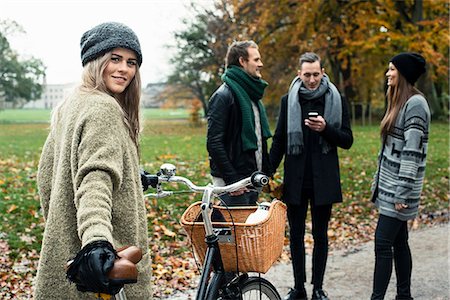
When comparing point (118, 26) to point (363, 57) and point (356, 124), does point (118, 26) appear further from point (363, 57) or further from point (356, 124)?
point (356, 124)

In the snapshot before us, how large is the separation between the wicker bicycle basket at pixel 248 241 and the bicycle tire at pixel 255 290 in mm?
237

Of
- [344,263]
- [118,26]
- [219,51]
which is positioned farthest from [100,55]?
[219,51]

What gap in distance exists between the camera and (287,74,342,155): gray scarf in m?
5.45

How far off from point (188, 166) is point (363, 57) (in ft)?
56.1

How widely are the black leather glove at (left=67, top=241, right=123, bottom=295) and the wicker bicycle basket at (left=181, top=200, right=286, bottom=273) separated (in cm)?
136

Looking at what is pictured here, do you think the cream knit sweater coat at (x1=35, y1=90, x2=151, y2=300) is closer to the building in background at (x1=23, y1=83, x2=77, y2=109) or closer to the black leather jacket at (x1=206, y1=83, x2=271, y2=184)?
the building in background at (x1=23, y1=83, x2=77, y2=109)

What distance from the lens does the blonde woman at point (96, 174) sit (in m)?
2.31

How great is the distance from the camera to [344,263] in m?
7.09

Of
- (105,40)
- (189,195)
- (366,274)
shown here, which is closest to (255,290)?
(105,40)

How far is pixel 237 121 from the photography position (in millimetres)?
5102

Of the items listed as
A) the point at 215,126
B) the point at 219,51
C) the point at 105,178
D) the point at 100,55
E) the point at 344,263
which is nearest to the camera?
the point at 105,178

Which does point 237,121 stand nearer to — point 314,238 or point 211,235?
point 314,238

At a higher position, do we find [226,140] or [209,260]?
[226,140]

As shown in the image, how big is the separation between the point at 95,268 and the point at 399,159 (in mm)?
3439
